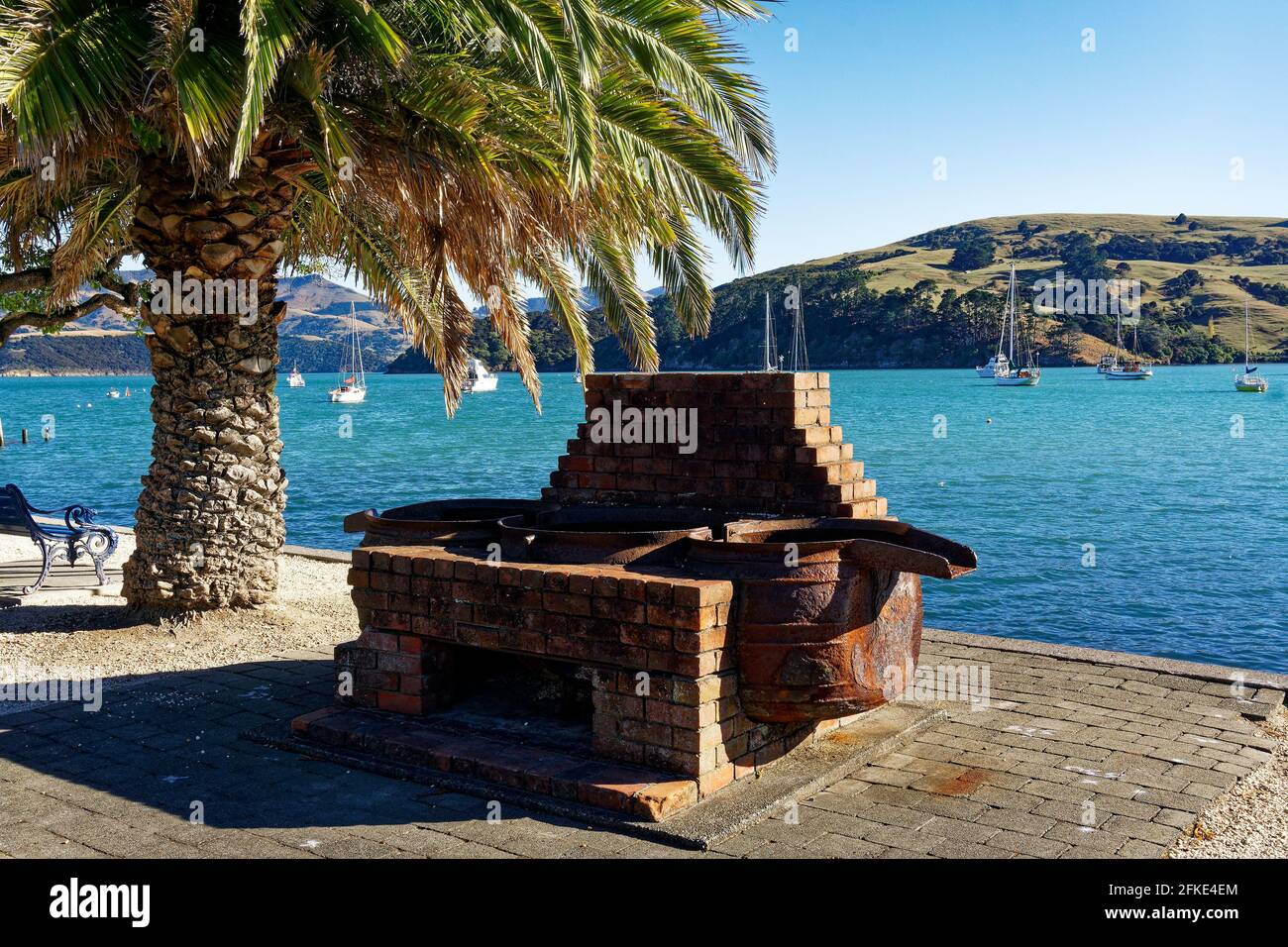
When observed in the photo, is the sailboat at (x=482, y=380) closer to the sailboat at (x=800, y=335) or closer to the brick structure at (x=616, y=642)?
the sailboat at (x=800, y=335)

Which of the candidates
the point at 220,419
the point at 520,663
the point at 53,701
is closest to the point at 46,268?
the point at 220,419

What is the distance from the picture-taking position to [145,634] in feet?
28.4

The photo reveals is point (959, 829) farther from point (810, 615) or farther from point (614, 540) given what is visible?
point (614, 540)

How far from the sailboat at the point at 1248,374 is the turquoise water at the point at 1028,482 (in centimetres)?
134

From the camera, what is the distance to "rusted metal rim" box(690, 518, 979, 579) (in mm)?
5141

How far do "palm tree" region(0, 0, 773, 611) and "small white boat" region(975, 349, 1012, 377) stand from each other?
4667 inches

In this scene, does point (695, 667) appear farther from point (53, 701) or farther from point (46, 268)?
point (46, 268)

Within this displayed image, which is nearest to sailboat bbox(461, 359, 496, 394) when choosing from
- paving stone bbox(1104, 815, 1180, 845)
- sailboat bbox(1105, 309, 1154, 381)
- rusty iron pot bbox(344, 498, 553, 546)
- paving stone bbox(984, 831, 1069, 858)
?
sailboat bbox(1105, 309, 1154, 381)

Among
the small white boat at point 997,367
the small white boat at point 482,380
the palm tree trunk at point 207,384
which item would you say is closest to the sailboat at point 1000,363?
the small white boat at point 997,367

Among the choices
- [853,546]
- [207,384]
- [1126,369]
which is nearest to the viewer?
[853,546]

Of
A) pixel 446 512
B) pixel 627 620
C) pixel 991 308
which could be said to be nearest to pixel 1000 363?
pixel 991 308

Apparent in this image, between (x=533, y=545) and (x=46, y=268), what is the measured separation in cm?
796

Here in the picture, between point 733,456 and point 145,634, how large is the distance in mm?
4927
